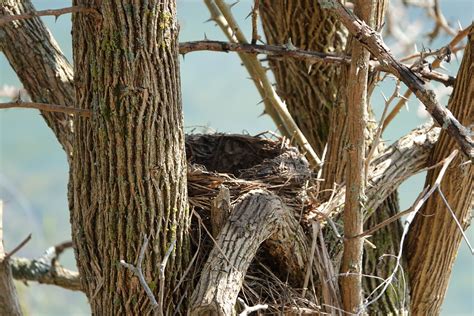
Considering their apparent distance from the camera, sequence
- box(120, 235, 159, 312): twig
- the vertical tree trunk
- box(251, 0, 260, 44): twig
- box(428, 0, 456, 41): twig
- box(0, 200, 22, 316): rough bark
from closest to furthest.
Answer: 1. box(120, 235, 159, 312): twig
2. the vertical tree trunk
3. box(251, 0, 260, 44): twig
4. box(0, 200, 22, 316): rough bark
5. box(428, 0, 456, 41): twig

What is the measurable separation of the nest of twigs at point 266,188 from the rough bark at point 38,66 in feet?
2.03

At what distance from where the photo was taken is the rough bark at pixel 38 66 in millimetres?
3664

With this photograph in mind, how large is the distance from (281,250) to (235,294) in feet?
1.59

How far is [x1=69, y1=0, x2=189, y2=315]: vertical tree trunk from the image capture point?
271 centimetres

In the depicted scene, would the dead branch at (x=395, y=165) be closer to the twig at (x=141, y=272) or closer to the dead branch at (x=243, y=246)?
the dead branch at (x=243, y=246)

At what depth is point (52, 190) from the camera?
81.9ft

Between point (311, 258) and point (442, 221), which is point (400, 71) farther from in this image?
point (442, 221)

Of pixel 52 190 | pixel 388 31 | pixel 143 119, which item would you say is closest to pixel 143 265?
pixel 143 119

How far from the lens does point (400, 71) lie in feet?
9.53

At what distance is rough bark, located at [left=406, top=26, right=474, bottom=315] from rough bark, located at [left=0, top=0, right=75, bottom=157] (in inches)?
65.0

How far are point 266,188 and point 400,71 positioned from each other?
75 centimetres

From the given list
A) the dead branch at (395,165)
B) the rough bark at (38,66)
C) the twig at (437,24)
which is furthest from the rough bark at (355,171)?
the twig at (437,24)

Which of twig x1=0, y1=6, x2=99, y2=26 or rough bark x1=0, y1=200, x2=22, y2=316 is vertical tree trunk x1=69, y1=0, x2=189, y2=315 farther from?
rough bark x1=0, y1=200, x2=22, y2=316

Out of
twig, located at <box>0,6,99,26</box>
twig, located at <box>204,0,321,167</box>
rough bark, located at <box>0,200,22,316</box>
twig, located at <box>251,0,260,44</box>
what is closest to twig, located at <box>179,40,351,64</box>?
twig, located at <box>251,0,260,44</box>
